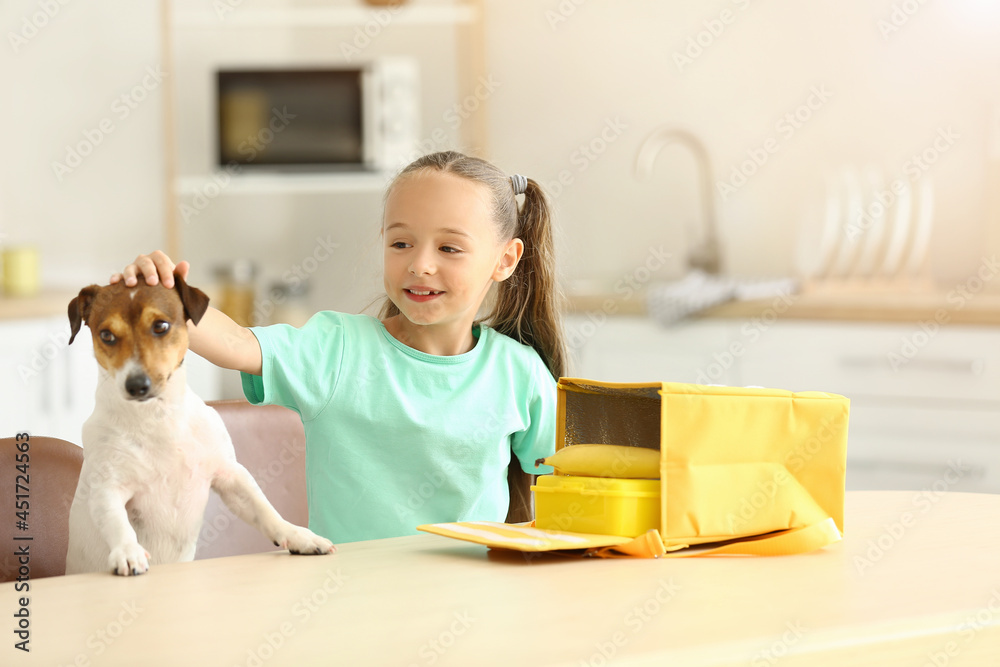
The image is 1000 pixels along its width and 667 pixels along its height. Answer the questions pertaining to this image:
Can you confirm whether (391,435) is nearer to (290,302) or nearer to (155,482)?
(155,482)

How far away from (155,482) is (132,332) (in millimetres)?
139

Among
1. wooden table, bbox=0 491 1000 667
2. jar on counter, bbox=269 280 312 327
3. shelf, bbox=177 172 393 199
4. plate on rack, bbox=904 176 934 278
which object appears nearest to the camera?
wooden table, bbox=0 491 1000 667

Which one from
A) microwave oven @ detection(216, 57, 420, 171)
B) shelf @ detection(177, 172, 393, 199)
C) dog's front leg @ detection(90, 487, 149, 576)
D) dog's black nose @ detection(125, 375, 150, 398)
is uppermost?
microwave oven @ detection(216, 57, 420, 171)

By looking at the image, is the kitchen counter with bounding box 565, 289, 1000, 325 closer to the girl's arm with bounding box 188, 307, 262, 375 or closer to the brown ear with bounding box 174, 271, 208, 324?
the girl's arm with bounding box 188, 307, 262, 375

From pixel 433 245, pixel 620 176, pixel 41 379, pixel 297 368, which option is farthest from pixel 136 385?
pixel 620 176

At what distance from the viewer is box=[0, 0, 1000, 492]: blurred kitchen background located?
2.45 metres

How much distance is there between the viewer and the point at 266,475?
1.29 meters

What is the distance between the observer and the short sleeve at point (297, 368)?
1095 mm

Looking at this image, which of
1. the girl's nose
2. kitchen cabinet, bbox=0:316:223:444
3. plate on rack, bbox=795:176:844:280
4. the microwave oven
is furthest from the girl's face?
the microwave oven

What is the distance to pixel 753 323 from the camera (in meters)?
2.52

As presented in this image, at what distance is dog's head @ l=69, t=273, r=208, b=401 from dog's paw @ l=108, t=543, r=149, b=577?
0.12m

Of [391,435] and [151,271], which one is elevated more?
[151,271]

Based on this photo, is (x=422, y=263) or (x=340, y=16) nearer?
(x=422, y=263)

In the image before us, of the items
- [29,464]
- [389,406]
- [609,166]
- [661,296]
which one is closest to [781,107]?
[609,166]
